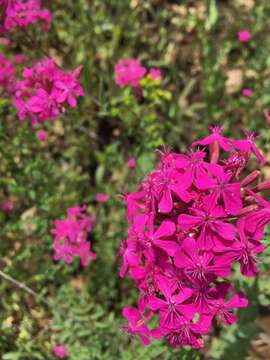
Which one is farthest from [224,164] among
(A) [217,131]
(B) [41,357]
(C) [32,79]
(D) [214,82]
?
(D) [214,82]

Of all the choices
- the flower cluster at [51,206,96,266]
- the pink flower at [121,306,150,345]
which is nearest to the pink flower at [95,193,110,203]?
the flower cluster at [51,206,96,266]

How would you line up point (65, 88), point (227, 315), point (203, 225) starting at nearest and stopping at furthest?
point (203, 225) < point (227, 315) < point (65, 88)

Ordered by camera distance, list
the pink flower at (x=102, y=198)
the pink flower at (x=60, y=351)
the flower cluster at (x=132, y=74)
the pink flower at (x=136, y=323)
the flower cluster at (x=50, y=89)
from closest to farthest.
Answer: the pink flower at (x=136, y=323) → the flower cluster at (x=50, y=89) → the pink flower at (x=60, y=351) → the flower cluster at (x=132, y=74) → the pink flower at (x=102, y=198)

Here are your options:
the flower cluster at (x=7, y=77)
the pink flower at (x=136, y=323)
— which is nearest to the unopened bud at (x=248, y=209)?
the pink flower at (x=136, y=323)

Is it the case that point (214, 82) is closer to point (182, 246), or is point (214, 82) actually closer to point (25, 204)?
point (25, 204)

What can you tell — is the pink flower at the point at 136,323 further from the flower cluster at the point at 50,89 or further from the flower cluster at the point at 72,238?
the flower cluster at the point at 50,89

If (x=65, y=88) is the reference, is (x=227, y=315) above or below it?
below

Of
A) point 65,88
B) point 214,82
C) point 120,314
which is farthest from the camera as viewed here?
point 214,82
